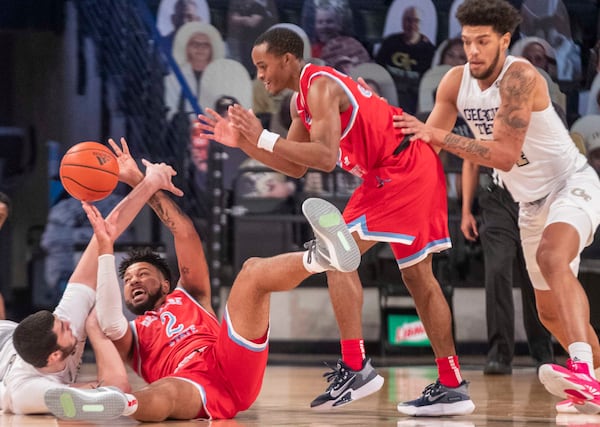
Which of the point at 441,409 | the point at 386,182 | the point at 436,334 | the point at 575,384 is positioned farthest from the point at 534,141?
the point at 441,409

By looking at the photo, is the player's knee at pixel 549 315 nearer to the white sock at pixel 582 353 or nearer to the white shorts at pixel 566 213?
the white shorts at pixel 566 213

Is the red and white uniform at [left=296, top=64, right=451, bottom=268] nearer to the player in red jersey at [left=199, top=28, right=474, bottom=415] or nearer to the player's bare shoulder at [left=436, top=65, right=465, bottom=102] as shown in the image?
the player in red jersey at [left=199, top=28, right=474, bottom=415]

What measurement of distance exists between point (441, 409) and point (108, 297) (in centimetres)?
135

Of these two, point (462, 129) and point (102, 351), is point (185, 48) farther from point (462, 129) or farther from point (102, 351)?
point (102, 351)

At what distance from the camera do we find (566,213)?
161 inches

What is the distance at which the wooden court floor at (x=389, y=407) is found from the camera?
12.2 ft

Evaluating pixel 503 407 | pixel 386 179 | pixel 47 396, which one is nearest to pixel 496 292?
pixel 503 407

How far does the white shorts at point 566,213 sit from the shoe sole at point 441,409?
0.66m

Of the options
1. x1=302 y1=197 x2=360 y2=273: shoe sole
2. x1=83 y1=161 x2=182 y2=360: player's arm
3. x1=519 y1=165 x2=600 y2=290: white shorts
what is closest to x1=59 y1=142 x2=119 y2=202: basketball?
x1=83 y1=161 x2=182 y2=360: player's arm

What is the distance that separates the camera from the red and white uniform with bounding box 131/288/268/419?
12.3ft

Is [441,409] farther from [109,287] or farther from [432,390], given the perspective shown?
[109,287]

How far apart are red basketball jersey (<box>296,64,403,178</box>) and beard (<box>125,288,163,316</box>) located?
915 millimetres

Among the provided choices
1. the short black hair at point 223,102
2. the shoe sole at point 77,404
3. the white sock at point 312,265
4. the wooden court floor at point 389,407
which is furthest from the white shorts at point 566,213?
the short black hair at point 223,102

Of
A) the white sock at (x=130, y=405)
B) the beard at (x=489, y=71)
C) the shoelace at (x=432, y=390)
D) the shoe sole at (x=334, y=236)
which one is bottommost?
the shoelace at (x=432, y=390)
